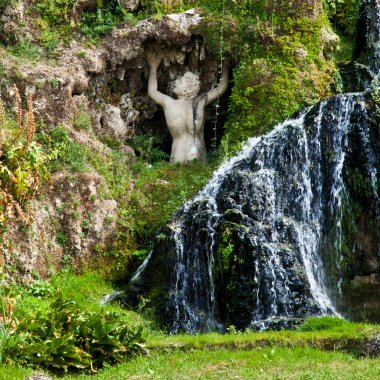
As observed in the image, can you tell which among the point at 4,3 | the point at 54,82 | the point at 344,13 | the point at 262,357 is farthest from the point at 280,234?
the point at 4,3

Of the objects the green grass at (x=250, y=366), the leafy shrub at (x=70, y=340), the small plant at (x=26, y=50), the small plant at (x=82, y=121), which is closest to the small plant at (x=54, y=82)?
the small plant at (x=82, y=121)

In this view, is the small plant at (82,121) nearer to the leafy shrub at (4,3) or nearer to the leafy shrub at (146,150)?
the leafy shrub at (146,150)

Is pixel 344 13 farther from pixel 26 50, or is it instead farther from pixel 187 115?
pixel 26 50

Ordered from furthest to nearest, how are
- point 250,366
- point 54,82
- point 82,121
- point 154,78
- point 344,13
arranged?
point 344,13
point 154,78
point 82,121
point 54,82
point 250,366

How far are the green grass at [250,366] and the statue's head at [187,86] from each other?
10142 mm

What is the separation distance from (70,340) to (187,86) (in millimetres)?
10710

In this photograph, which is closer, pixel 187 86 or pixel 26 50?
pixel 26 50

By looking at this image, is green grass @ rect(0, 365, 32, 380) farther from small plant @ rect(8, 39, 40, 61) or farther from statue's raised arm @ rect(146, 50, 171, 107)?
statue's raised arm @ rect(146, 50, 171, 107)

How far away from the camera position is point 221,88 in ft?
58.1

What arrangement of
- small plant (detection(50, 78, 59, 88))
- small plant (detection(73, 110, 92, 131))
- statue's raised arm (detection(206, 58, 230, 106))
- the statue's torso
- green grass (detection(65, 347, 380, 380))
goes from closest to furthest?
green grass (detection(65, 347, 380, 380)), small plant (detection(50, 78, 59, 88)), small plant (detection(73, 110, 92, 131)), the statue's torso, statue's raised arm (detection(206, 58, 230, 106))

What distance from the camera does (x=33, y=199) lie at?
13.2 metres

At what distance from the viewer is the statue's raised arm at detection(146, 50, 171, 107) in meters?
17.8

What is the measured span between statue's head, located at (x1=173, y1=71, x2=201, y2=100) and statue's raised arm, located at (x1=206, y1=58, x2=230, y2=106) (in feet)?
1.67

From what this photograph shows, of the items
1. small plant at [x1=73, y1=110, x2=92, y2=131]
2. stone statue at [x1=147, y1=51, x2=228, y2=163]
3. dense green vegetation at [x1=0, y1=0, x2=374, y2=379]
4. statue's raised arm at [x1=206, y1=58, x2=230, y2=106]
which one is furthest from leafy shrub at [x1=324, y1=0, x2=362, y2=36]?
small plant at [x1=73, y1=110, x2=92, y2=131]
